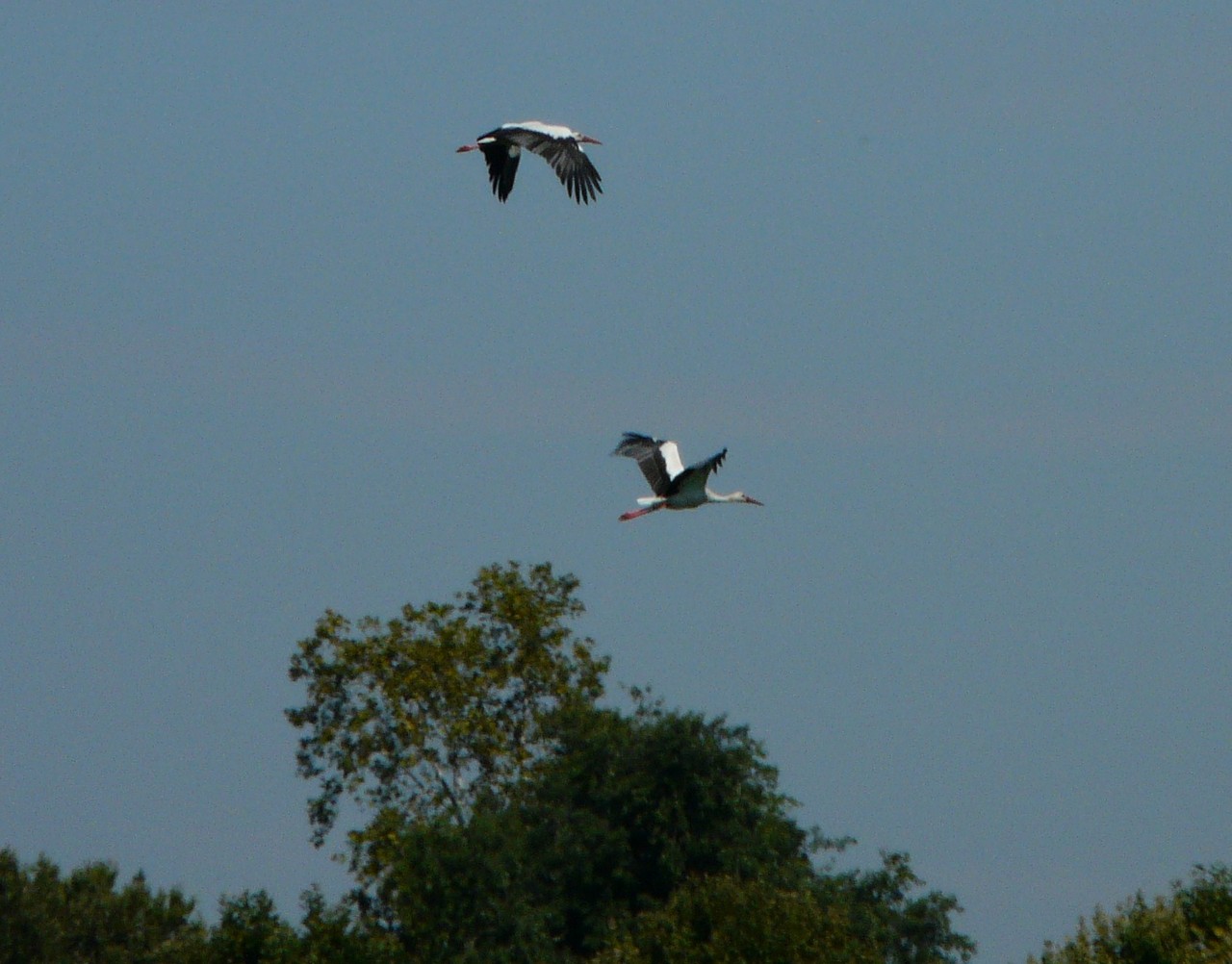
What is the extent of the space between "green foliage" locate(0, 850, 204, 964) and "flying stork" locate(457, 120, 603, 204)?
2481 centimetres

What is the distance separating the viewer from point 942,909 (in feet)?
185

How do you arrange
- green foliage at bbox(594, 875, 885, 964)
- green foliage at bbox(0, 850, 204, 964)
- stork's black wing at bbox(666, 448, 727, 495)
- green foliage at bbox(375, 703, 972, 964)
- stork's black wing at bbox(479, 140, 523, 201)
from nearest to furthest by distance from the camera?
stork's black wing at bbox(666, 448, 727, 495)
stork's black wing at bbox(479, 140, 523, 201)
green foliage at bbox(594, 875, 885, 964)
green foliage at bbox(375, 703, 972, 964)
green foliage at bbox(0, 850, 204, 964)

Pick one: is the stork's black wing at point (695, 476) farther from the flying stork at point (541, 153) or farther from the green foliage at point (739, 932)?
the green foliage at point (739, 932)

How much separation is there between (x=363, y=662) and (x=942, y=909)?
1274cm

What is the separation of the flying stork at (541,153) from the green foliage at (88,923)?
2481cm

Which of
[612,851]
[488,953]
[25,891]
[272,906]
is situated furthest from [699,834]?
[25,891]

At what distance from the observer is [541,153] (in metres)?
33.8

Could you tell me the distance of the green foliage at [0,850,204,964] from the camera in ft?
186

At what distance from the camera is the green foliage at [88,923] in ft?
186

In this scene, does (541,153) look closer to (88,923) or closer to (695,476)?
(695,476)

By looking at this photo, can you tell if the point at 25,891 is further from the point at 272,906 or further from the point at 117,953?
the point at 272,906

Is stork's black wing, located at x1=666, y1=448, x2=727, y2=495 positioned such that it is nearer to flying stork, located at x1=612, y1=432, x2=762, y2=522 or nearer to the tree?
flying stork, located at x1=612, y1=432, x2=762, y2=522

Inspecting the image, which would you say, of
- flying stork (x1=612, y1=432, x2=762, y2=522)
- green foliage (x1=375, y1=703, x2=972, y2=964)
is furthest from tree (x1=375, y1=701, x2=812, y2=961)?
flying stork (x1=612, y1=432, x2=762, y2=522)

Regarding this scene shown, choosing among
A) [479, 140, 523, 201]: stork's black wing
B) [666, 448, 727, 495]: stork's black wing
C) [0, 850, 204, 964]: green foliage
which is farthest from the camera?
[0, 850, 204, 964]: green foliage
